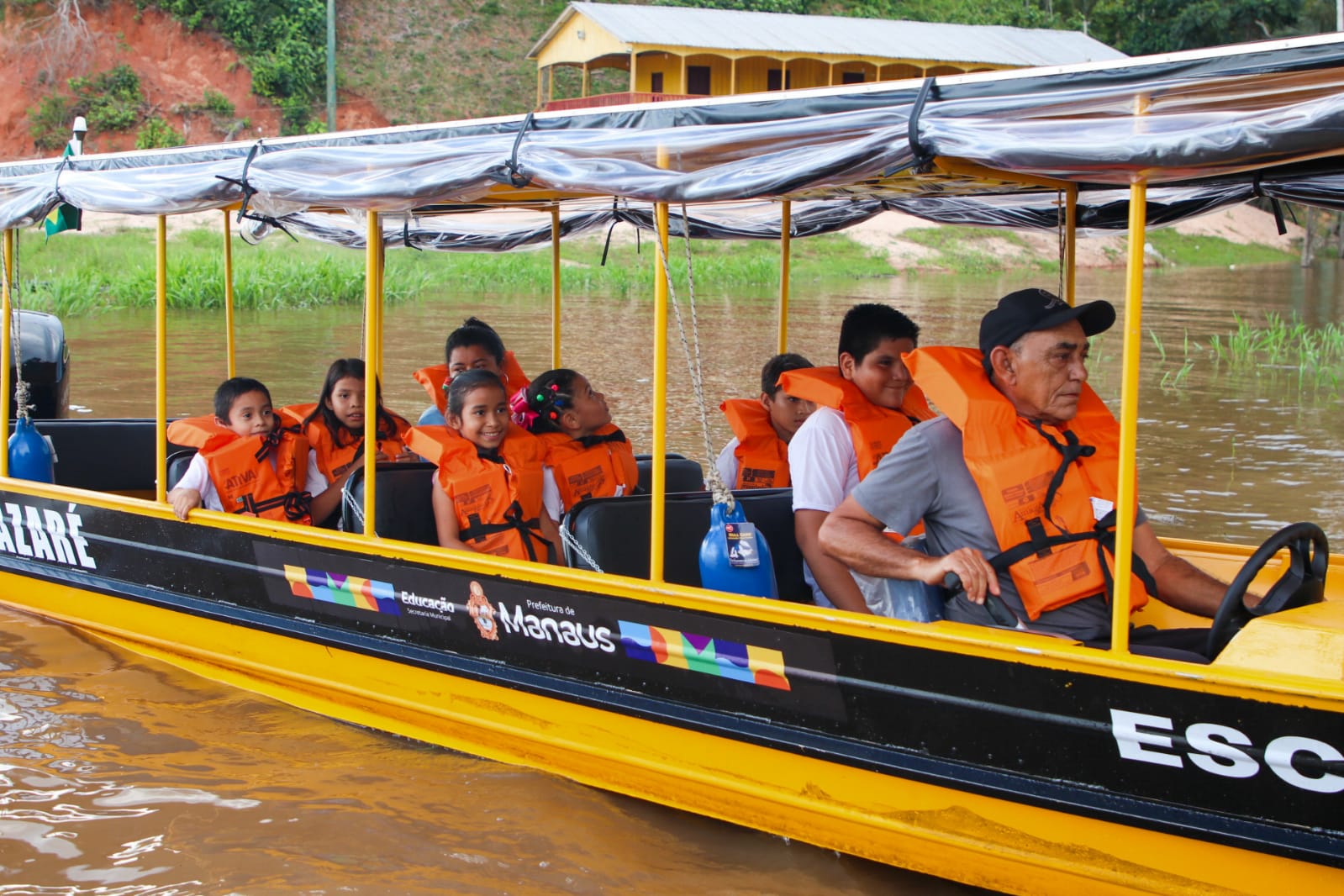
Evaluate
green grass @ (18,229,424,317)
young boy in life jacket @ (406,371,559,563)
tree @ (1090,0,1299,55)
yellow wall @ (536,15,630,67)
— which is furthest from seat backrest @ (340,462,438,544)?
tree @ (1090,0,1299,55)

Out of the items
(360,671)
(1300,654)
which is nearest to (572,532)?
(360,671)

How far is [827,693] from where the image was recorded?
357cm

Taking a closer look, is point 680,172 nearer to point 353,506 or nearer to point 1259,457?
point 353,506

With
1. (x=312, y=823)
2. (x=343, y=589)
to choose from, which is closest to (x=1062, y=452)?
(x=343, y=589)

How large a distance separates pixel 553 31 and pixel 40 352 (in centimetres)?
2837

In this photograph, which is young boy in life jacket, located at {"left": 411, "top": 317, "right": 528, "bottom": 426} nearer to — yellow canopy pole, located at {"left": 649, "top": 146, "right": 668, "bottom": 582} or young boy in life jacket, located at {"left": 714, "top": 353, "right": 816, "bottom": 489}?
young boy in life jacket, located at {"left": 714, "top": 353, "right": 816, "bottom": 489}

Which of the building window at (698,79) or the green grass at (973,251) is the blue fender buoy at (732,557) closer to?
the green grass at (973,251)

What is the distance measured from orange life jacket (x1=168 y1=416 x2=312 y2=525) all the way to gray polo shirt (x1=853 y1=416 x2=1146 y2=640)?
2784 millimetres

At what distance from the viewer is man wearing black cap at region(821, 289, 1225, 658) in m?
3.44

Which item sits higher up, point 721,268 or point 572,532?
point 721,268

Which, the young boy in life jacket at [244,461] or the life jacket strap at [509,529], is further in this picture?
the young boy in life jacket at [244,461]

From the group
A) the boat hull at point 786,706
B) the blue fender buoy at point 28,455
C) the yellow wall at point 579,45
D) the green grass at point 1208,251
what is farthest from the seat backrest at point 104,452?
the green grass at point 1208,251

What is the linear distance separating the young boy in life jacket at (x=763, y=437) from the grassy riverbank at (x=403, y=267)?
8345 millimetres

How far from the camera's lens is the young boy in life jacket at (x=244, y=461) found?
515cm
